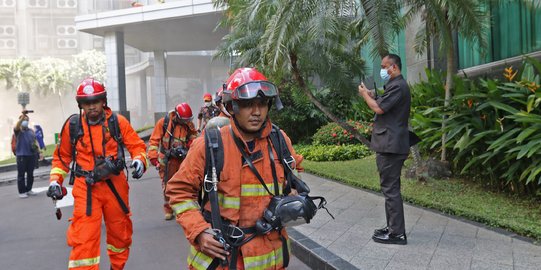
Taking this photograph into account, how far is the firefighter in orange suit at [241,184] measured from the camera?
2.29m

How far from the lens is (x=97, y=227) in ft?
12.5

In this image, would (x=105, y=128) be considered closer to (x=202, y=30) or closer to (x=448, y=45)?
(x=448, y=45)

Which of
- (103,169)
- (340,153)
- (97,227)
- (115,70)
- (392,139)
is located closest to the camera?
(97,227)

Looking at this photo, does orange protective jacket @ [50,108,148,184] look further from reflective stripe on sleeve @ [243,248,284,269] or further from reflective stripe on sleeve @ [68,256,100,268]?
reflective stripe on sleeve @ [243,248,284,269]

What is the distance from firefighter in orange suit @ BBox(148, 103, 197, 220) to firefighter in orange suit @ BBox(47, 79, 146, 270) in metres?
2.22

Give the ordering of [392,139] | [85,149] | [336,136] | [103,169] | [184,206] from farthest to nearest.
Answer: [336,136] < [392,139] < [85,149] < [103,169] < [184,206]

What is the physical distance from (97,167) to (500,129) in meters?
5.24

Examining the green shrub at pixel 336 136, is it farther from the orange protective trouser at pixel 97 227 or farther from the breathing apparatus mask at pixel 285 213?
the breathing apparatus mask at pixel 285 213

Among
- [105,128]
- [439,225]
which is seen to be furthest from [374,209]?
[105,128]

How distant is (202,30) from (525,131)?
21756 mm

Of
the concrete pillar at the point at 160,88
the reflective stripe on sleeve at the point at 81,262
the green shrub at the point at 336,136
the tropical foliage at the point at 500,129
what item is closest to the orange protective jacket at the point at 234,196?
the reflective stripe on sleeve at the point at 81,262

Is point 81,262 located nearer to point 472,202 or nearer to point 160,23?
point 472,202

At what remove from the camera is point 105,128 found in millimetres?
4152

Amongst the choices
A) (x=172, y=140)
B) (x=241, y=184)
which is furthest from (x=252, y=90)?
(x=172, y=140)
